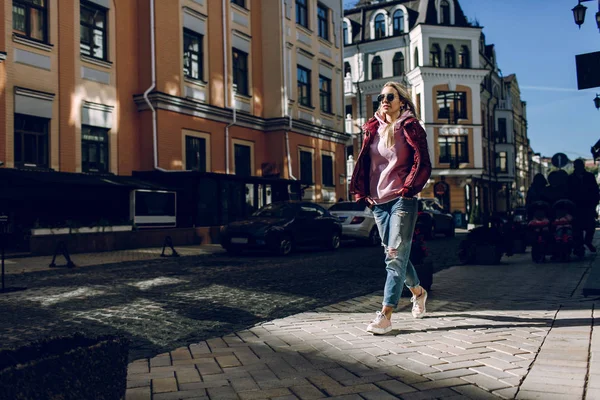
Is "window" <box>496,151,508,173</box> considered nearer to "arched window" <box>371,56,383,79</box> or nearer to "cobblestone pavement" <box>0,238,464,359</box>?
"arched window" <box>371,56,383,79</box>

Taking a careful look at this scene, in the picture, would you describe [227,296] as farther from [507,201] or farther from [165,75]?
[507,201]

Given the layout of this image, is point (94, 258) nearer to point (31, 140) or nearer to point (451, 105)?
point (31, 140)

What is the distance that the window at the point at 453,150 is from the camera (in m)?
45.9

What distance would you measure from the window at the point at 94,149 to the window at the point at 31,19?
2988 mm

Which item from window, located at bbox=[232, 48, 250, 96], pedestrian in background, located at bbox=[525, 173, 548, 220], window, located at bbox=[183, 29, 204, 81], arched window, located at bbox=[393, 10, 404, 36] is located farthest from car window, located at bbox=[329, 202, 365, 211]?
arched window, located at bbox=[393, 10, 404, 36]

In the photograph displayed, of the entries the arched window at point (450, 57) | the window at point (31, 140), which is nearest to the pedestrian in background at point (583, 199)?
the window at point (31, 140)

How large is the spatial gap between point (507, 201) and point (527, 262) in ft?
164

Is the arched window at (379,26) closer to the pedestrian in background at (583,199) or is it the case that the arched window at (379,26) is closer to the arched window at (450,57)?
the arched window at (450,57)

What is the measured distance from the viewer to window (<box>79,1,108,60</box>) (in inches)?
726

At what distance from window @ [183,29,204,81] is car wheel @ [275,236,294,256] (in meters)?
9.59

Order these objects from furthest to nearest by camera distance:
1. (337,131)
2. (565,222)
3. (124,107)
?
1. (337,131)
2. (124,107)
3. (565,222)

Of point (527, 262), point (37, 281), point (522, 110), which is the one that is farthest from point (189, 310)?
point (522, 110)

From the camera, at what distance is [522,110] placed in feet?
261

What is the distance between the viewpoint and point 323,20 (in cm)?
3070
